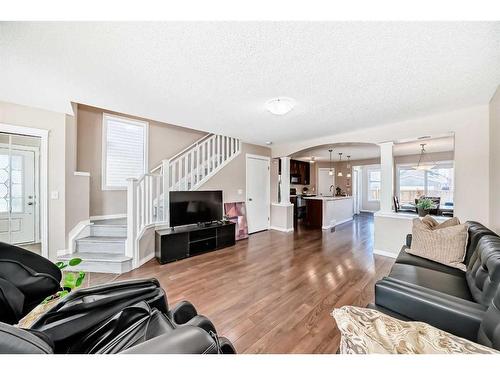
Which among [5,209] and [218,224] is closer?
[5,209]

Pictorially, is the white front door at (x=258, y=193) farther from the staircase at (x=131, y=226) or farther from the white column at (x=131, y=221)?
the white column at (x=131, y=221)

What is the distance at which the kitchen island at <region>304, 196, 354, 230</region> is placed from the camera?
5.97 m

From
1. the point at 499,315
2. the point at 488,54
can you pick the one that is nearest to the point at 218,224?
the point at 499,315

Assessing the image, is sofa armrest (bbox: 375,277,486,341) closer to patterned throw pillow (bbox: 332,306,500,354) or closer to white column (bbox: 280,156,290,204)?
patterned throw pillow (bbox: 332,306,500,354)

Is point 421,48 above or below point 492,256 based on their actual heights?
above

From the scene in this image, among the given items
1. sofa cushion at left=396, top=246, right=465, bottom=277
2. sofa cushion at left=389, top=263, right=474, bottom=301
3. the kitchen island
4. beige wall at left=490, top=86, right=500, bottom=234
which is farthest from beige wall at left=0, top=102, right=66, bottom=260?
the kitchen island

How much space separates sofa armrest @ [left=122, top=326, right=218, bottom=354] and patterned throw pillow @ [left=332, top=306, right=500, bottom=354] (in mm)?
407

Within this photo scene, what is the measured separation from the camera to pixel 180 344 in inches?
21.6

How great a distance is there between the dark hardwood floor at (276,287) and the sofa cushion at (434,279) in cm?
55

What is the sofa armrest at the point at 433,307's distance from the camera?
1.05 metres

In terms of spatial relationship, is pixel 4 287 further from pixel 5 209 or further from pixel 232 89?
pixel 5 209

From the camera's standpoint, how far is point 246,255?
11.9ft
